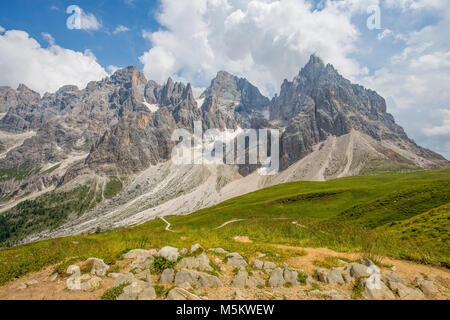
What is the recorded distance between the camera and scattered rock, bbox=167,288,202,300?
886 centimetres

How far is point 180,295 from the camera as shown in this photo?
29.7ft

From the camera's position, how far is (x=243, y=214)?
72.8 metres

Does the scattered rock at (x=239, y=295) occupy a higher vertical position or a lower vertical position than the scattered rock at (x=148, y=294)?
lower

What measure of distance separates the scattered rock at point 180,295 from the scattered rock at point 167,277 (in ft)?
5.24

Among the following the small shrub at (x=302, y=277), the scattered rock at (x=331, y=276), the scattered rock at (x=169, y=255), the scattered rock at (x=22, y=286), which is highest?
the scattered rock at (x=169, y=255)

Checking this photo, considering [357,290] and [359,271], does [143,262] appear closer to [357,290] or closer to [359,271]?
[357,290]

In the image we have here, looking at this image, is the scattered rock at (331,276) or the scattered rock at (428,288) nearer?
the scattered rock at (428,288)

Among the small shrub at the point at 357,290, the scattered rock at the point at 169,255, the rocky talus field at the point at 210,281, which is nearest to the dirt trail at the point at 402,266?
the rocky talus field at the point at 210,281

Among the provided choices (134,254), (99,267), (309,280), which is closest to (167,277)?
(99,267)

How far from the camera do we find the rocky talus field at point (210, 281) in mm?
9391

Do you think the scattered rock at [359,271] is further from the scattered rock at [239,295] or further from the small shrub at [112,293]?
the small shrub at [112,293]

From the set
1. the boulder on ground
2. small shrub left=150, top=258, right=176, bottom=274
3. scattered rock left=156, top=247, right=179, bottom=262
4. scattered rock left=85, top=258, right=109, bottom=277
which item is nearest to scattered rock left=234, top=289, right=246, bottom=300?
the boulder on ground
